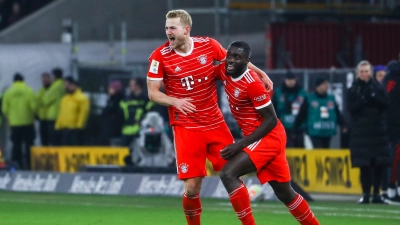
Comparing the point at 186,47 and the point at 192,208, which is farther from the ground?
the point at 186,47

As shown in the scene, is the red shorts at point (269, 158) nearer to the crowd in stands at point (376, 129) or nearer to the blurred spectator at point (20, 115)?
the crowd in stands at point (376, 129)

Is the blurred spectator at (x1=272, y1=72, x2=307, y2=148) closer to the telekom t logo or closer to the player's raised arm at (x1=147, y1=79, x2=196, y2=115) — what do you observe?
the telekom t logo

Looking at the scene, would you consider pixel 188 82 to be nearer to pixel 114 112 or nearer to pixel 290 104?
pixel 290 104

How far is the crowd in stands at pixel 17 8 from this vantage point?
30219 mm

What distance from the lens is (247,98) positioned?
33.3ft

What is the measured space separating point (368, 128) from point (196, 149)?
549cm

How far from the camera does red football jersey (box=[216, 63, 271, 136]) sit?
10.1 meters

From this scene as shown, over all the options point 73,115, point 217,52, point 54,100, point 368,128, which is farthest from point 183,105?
point 54,100

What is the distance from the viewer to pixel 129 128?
21.1 metres

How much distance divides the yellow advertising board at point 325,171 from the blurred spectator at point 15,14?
1295 centimetres

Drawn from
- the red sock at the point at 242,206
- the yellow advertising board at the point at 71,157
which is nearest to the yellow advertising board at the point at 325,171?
the yellow advertising board at the point at 71,157

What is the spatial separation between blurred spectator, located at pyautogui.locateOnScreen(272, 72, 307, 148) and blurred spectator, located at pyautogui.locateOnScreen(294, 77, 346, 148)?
1.56ft

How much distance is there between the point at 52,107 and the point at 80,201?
22.6ft

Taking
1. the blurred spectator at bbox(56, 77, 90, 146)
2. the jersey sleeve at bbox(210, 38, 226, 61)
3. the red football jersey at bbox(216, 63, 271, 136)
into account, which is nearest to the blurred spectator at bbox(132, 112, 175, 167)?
the blurred spectator at bbox(56, 77, 90, 146)
